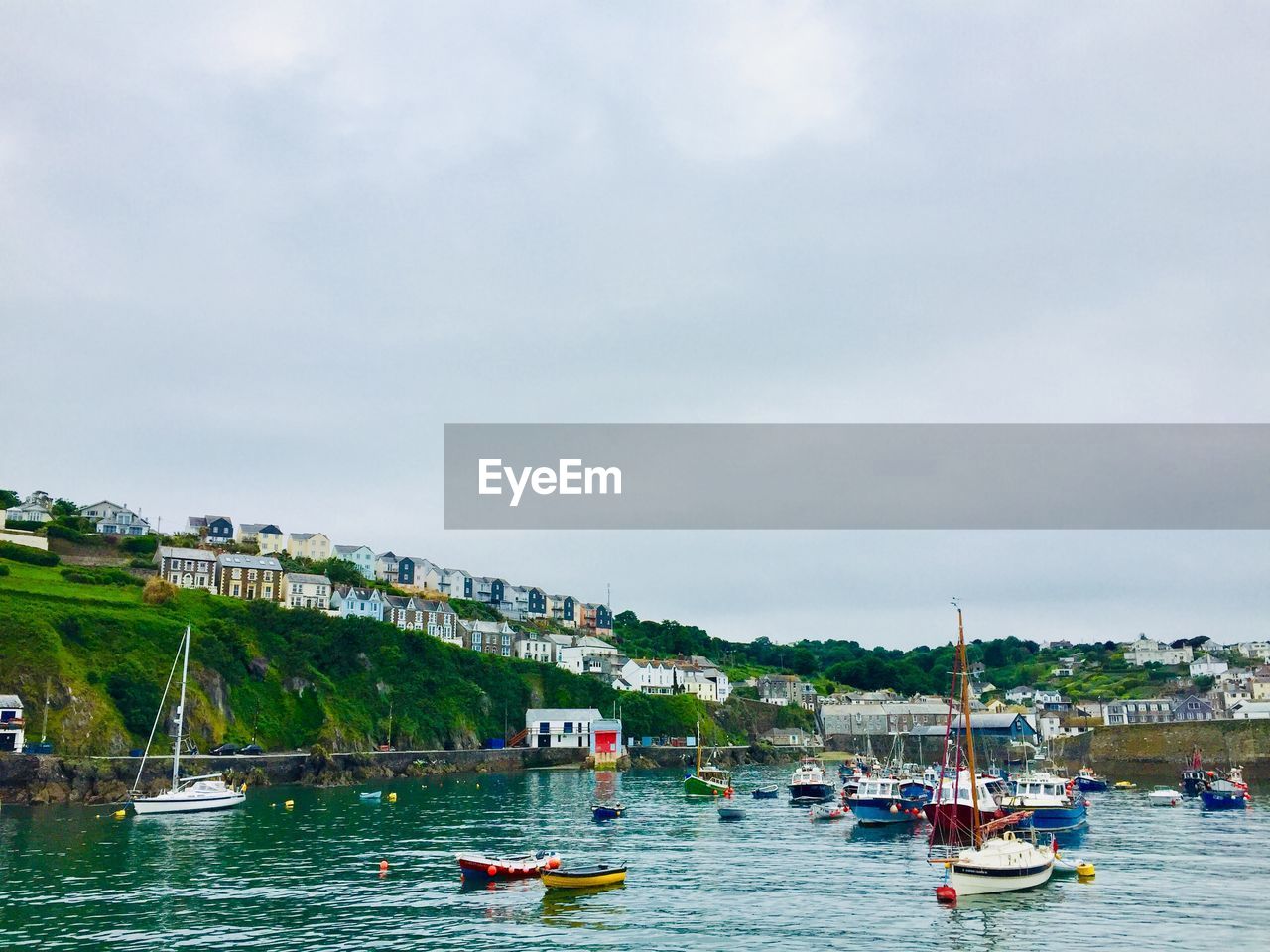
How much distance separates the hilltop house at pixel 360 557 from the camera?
189913 mm

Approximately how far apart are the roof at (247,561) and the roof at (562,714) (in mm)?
45547

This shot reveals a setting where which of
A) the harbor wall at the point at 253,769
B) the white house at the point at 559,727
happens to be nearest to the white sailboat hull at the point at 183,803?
the harbor wall at the point at 253,769

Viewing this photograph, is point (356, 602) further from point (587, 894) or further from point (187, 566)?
point (587, 894)

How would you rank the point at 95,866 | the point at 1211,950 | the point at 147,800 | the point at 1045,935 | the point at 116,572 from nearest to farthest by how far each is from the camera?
the point at 1211,950
the point at 1045,935
the point at 95,866
the point at 147,800
the point at 116,572

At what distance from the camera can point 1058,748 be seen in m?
137

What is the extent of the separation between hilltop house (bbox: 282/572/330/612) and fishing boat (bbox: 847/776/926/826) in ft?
324

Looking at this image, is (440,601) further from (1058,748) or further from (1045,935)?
(1045,935)

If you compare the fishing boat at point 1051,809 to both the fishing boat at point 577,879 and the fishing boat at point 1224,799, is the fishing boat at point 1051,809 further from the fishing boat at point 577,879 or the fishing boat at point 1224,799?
the fishing boat at point 577,879

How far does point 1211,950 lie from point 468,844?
39.1 metres

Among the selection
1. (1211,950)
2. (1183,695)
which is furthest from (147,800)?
(1183,695)

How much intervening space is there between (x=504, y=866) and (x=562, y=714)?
322 feet

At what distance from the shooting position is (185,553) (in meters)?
138

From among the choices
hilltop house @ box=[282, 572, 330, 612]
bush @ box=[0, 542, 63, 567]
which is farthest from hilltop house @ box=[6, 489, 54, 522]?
hilltop house @ box=[282, 572, 330, 612]

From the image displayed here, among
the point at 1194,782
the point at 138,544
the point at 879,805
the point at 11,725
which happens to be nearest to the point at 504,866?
the point at 879,805
